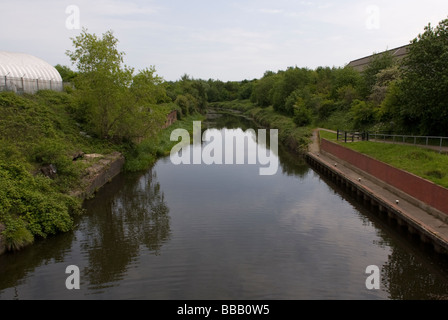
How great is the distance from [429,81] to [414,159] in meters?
4.53

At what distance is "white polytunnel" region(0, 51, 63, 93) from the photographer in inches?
1091

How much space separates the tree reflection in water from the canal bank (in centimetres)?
981

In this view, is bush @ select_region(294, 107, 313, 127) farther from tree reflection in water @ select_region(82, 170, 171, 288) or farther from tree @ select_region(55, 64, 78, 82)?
tree @ select_region(55, 64, 78, 82)

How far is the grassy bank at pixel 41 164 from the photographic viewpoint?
12.7 m

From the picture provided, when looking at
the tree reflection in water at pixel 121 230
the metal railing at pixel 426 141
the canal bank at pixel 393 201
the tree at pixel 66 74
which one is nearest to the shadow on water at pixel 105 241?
the tree reflection in water at pixel 121 230

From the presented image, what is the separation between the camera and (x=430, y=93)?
60.8ft

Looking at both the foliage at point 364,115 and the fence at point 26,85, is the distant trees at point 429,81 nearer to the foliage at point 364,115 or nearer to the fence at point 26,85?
the foliage at point 364,115

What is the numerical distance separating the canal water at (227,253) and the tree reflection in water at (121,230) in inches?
1.6

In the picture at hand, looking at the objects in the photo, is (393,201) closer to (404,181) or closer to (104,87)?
(404,181)

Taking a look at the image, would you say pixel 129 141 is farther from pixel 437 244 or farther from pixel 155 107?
pixel 437 244

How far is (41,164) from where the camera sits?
54.6 ft

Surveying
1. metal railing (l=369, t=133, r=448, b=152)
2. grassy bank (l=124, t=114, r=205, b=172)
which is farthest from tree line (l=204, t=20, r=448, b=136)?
grassy bank (l=124, t=114, r=205, b=172)

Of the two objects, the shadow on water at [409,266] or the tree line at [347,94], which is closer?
the shadow on water at [409,266]

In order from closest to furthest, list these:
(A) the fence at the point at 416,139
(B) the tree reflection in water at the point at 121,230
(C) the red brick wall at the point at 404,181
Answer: (B) the tree reflection in water at the point at 121,230, (C) the red brick wall at the point at 404,181, (A) the fence at the point at 416,139
